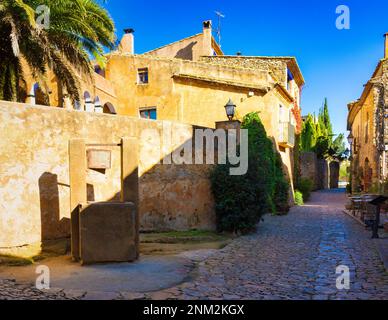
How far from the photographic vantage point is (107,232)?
21.0ft

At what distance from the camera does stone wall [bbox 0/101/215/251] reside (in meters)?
6.73

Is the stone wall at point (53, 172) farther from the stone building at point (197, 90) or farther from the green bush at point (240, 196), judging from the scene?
the stone building at point (197, 90)

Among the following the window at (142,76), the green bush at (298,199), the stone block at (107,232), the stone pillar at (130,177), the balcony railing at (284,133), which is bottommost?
the green bush at (298,199)

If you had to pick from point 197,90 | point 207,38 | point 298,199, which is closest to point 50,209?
point 197,90

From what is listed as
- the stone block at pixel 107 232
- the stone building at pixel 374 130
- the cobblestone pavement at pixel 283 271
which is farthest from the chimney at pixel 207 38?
the stone block at pixel 107 232

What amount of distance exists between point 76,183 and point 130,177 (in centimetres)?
95

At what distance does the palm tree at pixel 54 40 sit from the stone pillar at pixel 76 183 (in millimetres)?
4465

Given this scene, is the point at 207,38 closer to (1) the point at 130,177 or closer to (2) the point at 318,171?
(2) the point at 318,171

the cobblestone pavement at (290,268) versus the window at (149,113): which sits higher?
the window at (149,113)

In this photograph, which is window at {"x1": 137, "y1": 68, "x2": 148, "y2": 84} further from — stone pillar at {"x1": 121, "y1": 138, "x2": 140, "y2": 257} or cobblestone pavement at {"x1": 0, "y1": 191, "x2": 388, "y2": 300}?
stone pillar at {"x1": 121, "y1": 138, "x2": 140, "y2": 257}

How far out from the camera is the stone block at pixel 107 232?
20.7 ft

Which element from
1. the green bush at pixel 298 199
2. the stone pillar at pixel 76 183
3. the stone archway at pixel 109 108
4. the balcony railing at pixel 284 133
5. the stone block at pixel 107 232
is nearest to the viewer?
the stone block at pixel 107 232

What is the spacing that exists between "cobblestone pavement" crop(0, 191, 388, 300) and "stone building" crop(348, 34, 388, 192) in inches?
402
